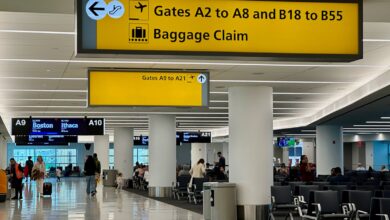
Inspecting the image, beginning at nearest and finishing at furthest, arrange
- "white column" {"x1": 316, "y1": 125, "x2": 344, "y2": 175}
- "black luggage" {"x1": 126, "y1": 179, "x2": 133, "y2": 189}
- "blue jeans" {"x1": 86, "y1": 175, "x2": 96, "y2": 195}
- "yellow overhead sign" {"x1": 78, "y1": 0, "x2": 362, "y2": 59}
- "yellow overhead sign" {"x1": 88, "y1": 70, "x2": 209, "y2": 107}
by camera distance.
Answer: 1. "yellow overhead sign" {"x1": 78, "y1": 0, "x2": 362, "y2": 59}
2. "yellow overhead sign" {"x1": 88, "y1": 70, "x2": 209, "y2": 107}
3. "blue jeans" {"x1": 86, "y1": 175, "x2": 96, "y2": 195}
4. "white column" {"x1": 316, "y1": 125, "x2": 344, "y2": 175}
5. "black luggage" {"x1": 126, "y1": 179, "x2": 133, "y2": 189}

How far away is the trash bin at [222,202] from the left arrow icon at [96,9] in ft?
36.3

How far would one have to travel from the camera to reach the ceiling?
392 inches

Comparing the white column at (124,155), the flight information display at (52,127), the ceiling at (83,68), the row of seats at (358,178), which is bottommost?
the row of seats at (358,178)

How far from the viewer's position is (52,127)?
26438 millimetres

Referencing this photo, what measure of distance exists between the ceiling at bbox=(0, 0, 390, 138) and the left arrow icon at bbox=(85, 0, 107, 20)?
124 cm

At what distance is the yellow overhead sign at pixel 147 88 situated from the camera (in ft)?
46.8

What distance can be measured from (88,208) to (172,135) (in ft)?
26.9

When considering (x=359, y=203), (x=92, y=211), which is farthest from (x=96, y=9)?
(x=92, y=211)

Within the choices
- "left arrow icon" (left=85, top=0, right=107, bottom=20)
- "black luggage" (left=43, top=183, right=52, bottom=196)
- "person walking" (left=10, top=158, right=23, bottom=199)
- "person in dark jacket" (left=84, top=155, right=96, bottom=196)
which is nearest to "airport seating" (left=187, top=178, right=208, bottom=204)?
"person in dark jacket" (left=84, top=155, right=96, bottom=196)

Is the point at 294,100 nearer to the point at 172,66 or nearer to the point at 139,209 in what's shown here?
the point at 139,209

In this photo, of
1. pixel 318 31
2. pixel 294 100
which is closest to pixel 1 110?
pixel 294 100

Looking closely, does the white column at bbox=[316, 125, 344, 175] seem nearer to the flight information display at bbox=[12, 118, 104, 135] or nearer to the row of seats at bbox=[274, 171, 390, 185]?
the row of seats at bbox=[274, 171, 390, 185]

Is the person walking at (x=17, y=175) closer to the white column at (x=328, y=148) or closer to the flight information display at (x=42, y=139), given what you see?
the flight information display at (x=42, y=139)

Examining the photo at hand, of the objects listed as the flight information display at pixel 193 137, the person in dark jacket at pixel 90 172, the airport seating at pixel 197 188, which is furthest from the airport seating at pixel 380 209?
the flight information display at pixel 193 137
